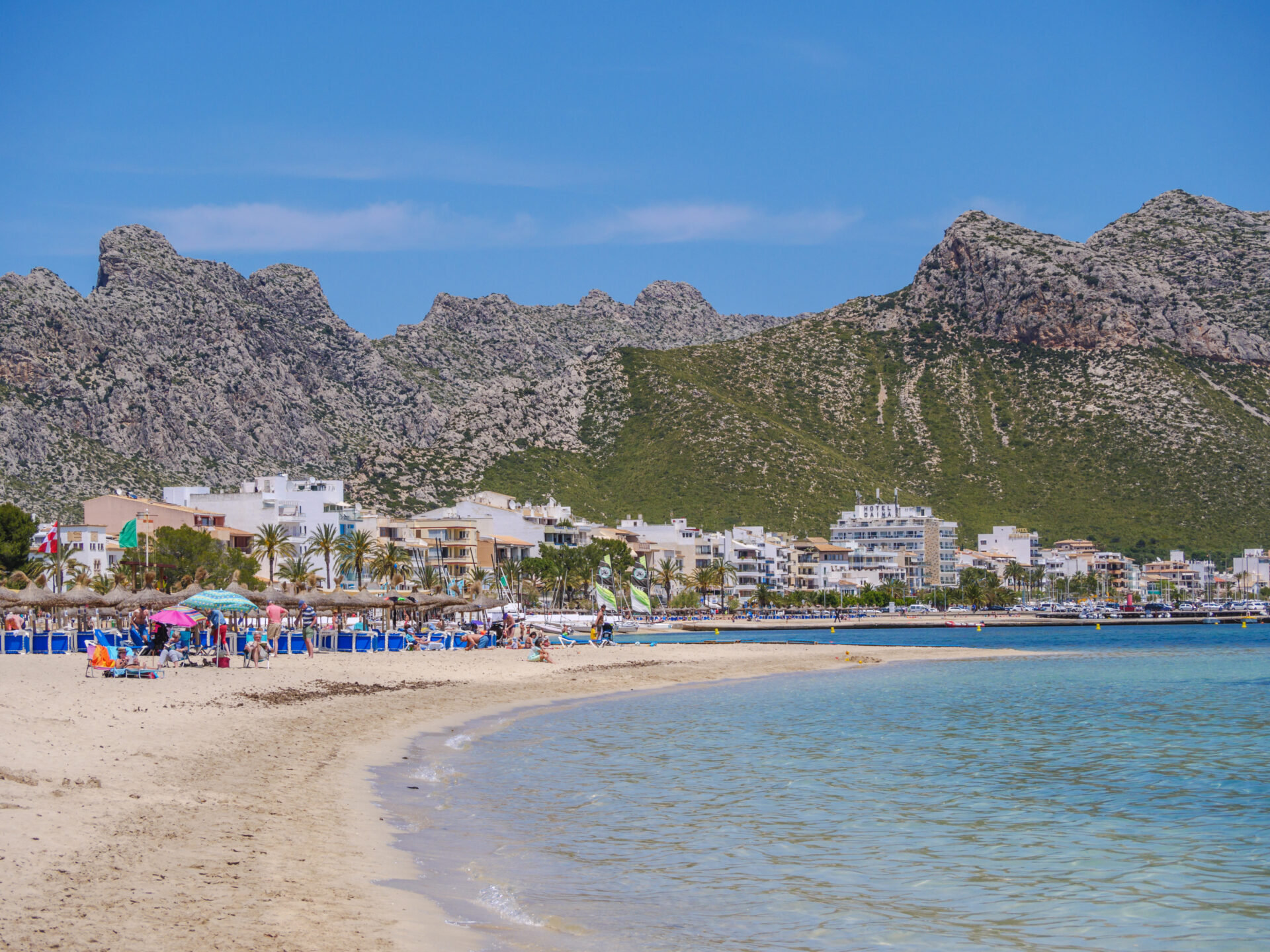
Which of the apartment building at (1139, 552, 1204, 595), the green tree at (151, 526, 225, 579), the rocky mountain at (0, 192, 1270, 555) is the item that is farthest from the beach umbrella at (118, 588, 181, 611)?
the apartment building at (1139, 552, 1204, 595)

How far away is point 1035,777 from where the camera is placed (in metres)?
22.2

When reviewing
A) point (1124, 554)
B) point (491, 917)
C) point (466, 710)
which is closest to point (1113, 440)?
point (1124, 554)

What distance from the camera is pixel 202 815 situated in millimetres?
14461

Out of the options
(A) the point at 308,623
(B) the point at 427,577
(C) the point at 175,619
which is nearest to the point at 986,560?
(B) the point at 427,577

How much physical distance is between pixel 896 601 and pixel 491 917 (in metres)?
161

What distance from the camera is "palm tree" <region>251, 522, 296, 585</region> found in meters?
94.8

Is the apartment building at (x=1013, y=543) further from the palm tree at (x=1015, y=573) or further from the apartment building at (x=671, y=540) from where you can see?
the apartment building at (x=671, y=540)

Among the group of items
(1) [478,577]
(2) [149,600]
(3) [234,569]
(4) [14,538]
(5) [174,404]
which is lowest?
(1) [478,577]

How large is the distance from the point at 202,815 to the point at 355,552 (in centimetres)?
8808

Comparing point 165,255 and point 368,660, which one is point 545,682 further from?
point 165,255

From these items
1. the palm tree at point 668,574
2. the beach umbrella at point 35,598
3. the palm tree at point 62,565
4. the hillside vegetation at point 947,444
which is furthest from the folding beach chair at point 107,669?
the hillside vegetation at point 947,444

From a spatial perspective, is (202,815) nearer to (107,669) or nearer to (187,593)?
(107,669)

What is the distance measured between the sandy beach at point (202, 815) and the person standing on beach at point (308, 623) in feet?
52.3

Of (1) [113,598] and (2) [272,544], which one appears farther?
(2) [272,544]
